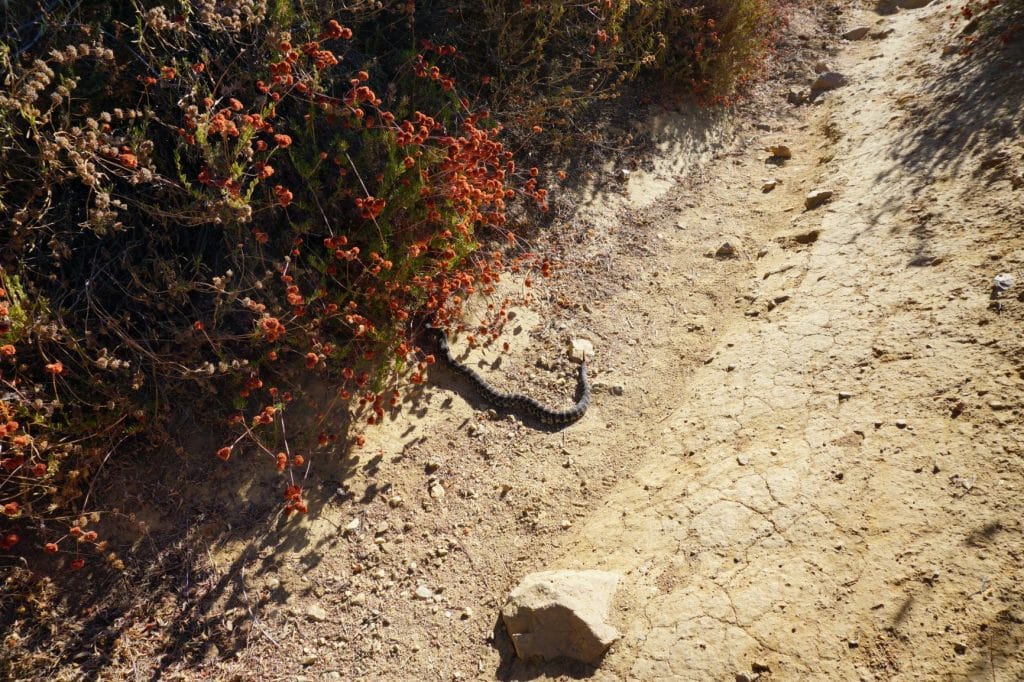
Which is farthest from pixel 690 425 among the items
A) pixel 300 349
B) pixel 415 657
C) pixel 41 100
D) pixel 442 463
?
pixel 41 100

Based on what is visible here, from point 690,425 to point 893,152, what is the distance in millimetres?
3887

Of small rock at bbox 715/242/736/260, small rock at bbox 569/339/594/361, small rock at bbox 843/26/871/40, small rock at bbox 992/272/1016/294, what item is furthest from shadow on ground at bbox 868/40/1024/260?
small rock at bbox 843/26/871/40

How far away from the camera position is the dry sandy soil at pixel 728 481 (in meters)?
3.24

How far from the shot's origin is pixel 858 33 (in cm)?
992

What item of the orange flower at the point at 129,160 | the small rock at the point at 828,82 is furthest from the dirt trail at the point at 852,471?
the orange flower at the point at 129,160

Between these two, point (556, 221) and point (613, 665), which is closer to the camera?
point (613, 665)

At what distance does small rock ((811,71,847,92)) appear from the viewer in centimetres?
884

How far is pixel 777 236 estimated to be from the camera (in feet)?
21.5

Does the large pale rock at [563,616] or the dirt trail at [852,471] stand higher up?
the dirt trail at [852,471]

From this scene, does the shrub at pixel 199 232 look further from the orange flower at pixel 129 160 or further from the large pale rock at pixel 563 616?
the large pale rock at pixel 563 616

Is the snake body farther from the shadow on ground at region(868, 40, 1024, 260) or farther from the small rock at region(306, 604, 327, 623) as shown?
the shadow on ground at region(868, 40, 1024, 260)

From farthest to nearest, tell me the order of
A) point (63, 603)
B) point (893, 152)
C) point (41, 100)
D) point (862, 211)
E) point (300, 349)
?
point (893, 152) → point (862, 211) → point (300, 349) → point (41, 100) → point (63, 603)

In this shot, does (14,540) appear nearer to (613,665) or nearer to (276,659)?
(276,659)

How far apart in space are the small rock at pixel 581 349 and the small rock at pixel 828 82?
5853mm
